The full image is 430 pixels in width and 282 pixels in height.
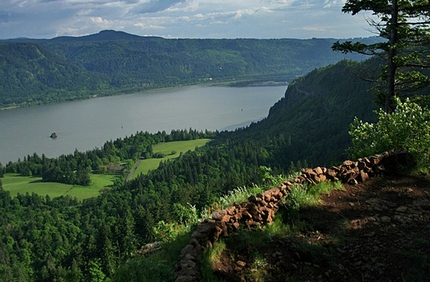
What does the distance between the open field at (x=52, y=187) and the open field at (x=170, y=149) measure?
12031 millimetres

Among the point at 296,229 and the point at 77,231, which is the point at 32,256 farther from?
the point at 296,229

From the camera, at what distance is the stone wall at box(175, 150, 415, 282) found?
5.06m

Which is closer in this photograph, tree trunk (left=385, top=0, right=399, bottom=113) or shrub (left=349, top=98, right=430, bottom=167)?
shrub (left=349, top=98, right=430, bottom=167)

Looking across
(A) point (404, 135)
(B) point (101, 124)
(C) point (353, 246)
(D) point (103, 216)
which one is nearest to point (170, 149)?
(B) point (101, 124)

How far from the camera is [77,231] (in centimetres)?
7025

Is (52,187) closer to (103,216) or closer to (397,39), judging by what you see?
(103,216)

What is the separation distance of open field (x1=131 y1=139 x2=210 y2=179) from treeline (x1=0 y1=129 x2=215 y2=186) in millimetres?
2623

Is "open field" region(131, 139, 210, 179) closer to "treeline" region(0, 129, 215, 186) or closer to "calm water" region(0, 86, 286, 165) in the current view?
"treeline" region(0, 129, 215, 186)

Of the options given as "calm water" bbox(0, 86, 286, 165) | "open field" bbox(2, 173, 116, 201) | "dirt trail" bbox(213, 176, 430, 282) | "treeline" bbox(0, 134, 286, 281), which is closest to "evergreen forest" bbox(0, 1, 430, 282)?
"treeline" bbox(0, 134, 286, 281)

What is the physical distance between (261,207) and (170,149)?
124 metres

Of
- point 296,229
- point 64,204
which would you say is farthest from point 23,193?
point 296,229

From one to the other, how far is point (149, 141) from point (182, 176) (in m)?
40.5

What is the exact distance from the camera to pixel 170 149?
12900 cm

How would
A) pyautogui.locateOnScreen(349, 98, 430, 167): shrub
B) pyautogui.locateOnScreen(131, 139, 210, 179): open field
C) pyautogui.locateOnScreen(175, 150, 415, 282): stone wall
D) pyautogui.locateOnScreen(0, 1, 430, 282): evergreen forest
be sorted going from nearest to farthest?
pyautogui.locateOnScreen(175, 150, 415, 282): stone wall < pyautogui.locateOnScreen(349, 98, 430, 167): shrub < pyautogui.locateOnScreen(0, 1, 430, 282): evergreen forest < pyautogui.locateOnScreen(131, 139, 210, 179): open field
